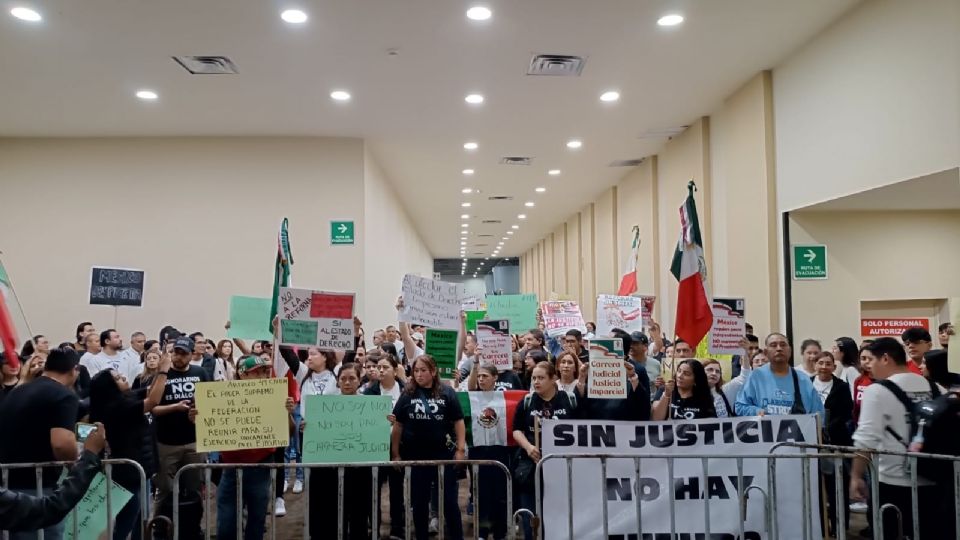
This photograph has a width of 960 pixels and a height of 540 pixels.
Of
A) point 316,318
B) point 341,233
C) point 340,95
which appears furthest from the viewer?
point 341,233

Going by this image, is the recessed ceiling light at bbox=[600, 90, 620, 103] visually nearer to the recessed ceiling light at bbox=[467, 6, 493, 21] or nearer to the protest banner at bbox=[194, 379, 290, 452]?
the recessed ceiling light at bbox=[467, 6, 493, 21]

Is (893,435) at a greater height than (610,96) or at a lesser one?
lesser

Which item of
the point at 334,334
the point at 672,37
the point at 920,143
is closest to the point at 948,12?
the point at 920,143

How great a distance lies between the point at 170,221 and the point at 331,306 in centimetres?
783

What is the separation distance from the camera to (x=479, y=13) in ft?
25.7

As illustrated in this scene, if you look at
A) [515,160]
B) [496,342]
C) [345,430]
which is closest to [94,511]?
[345,430]

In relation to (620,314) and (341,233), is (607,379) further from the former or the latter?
(341,233)

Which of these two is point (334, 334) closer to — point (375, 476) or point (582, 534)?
point (375, 476)

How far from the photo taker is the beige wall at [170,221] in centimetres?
1273

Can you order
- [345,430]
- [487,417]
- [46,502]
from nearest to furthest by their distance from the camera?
[46,502] → [345,430] → [487,417]

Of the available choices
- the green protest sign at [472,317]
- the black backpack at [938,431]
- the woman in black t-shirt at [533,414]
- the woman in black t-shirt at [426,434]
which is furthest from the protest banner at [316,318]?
the green protest sign at [472,317]

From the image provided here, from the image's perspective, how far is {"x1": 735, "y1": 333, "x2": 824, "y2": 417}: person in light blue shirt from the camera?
5.98 meters

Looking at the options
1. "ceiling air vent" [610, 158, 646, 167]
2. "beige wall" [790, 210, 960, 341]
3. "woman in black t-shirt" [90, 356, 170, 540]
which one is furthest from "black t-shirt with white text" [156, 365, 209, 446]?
"ceiling air vent" [610, 158, 646, 167]

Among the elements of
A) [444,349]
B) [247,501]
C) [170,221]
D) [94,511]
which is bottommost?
[247,501]
